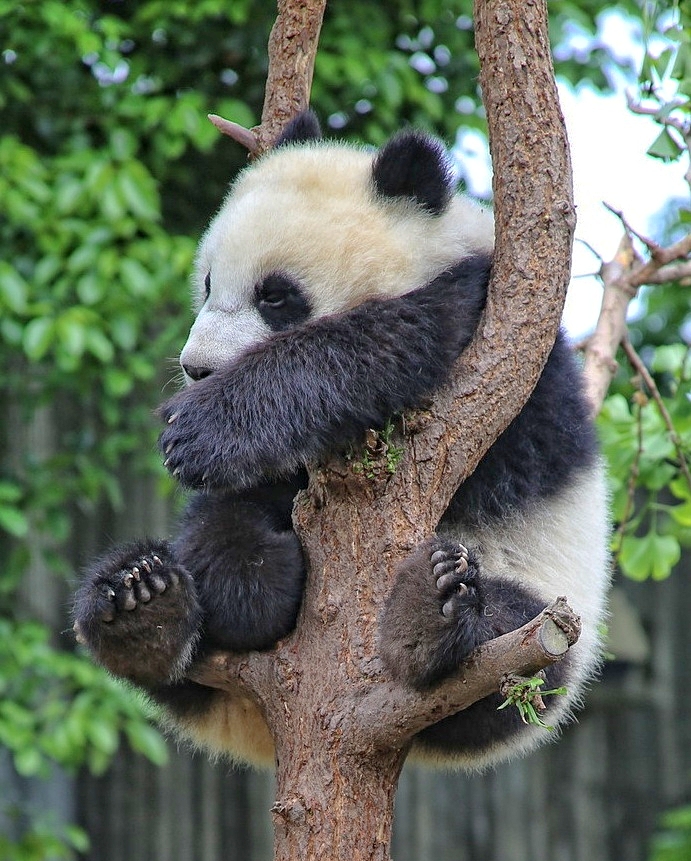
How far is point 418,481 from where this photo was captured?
259cm

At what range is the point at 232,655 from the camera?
2.83 metres

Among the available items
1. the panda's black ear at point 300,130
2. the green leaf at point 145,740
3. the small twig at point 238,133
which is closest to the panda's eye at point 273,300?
the small twig at point 238,133

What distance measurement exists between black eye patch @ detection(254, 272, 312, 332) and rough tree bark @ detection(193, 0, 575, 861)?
2.17ft

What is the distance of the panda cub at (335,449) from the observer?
9.00ft

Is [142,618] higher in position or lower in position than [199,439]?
lower

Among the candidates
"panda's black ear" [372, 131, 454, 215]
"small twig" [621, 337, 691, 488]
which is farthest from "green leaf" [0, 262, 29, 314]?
"small twig" [621, 337, 691, 488]

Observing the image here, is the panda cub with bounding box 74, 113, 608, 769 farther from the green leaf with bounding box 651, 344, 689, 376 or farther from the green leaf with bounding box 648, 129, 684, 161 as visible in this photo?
the green leaf with bounding box 651, 344, 689, 376

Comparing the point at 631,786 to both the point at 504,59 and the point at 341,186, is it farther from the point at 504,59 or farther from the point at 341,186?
the point at 504,59

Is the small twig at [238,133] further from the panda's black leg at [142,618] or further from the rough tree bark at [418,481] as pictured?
the panda's black leg at [142,618]

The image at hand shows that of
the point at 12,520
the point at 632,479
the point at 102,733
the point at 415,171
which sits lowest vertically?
the point at 102,733

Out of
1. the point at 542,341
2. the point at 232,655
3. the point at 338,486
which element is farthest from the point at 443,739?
the point at 542,341

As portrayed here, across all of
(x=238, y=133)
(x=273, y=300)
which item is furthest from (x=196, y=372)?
(x=238, y=133)

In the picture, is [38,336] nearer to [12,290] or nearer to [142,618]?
[12,290]

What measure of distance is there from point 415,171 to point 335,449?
38.5 inches
